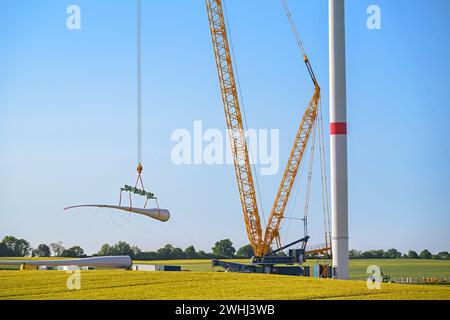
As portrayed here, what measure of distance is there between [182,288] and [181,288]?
0.12m

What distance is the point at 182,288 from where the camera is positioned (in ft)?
251

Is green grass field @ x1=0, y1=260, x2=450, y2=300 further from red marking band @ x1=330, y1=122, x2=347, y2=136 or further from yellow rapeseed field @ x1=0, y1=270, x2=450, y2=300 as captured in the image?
red marking band @ x1=330, y1=122, x2=347, y2=136

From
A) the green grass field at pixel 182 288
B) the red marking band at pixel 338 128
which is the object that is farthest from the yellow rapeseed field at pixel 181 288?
the red marking band at pixel 338 128

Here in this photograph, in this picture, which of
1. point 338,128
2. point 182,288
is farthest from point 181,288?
point 338,128

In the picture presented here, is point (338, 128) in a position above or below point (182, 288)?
above

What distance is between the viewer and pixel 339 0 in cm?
10662

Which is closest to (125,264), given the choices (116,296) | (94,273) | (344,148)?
(94,273)

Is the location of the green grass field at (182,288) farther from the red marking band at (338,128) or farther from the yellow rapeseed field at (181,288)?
the red marking band at (338,128)

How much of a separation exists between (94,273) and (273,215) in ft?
254

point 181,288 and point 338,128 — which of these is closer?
point 181,288

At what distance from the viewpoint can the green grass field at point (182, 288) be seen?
7019cm

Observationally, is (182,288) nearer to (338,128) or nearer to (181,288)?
(181,288)

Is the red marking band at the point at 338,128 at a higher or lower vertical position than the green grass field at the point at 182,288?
higher
